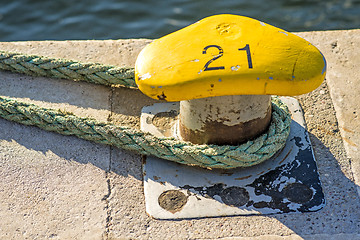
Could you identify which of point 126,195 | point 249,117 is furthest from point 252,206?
point 126,195

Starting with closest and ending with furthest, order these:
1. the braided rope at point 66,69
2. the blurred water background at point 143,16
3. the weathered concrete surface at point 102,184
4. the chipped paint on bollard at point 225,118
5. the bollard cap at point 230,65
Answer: the bollard cap at point 230,65 → the weathered concrete surface at point 102,184 → the chipped paint on bollard at point 225,118 → the braided rope at point 66,69 → the blurred water background at point 143,16

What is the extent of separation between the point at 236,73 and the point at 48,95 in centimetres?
148

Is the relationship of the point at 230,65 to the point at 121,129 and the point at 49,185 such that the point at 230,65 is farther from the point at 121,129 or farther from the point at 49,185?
the point at 49,185

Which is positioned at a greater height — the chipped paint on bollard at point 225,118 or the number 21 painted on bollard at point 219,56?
the number 21 painted on bollard at point 219,56

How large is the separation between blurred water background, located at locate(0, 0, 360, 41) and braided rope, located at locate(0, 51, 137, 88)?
1.95 meters

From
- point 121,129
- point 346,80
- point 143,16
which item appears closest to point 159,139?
point 121,129

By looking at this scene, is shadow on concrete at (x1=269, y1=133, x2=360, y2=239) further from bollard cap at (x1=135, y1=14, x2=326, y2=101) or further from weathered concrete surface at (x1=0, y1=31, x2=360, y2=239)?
bollard cap at (x1=135, y1=14, x2=326, y2=101)

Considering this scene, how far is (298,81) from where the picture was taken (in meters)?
2.36

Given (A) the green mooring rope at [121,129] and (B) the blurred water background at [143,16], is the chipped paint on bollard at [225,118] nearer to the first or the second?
(A) the green mooring rope at [121,129]

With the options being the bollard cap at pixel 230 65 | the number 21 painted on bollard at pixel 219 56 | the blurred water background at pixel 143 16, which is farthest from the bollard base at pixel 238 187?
the blurred water background at pixel 143 16

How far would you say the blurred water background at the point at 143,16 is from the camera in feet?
17.4

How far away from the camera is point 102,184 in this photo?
2.69 m

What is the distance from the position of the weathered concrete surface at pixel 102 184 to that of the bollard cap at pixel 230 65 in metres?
0.59

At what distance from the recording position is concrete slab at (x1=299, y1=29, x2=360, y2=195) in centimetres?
288
